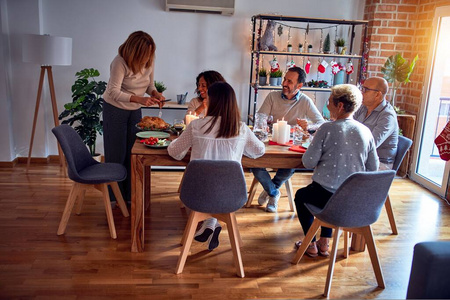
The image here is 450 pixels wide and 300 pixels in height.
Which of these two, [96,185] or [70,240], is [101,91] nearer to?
[96,185]

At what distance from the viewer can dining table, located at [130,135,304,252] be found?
8.54ft

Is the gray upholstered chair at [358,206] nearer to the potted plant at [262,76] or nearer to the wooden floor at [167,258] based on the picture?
the wooden floor at [167,258]

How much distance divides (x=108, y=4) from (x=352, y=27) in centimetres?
273

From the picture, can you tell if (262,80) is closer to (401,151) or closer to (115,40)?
(115,40)

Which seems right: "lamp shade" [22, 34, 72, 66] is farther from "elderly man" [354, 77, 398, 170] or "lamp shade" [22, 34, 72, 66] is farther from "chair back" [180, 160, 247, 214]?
"elderly man" [354, 77, 398, 170]

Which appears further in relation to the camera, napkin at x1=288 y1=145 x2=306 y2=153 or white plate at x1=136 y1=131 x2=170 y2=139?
white plate at x1=136 y1=131 x2=170 y2=139

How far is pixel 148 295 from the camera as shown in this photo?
91.4 inches

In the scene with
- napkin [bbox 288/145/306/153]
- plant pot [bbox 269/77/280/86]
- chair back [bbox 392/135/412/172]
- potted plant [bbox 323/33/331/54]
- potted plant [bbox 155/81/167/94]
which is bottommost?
chair back [bbox 392/135/412/172]

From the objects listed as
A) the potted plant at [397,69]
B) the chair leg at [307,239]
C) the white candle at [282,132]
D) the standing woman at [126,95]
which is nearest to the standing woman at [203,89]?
the standing woman at [126,95]

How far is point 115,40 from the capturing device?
4.71m

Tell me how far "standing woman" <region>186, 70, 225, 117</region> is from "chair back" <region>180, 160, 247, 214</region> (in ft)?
2.82

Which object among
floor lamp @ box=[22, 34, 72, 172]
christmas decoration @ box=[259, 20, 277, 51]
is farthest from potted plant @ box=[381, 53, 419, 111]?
floor lamp @ box=[22, 34, 72, 172]

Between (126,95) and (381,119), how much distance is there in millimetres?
1906

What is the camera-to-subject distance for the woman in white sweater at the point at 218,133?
240 cm
